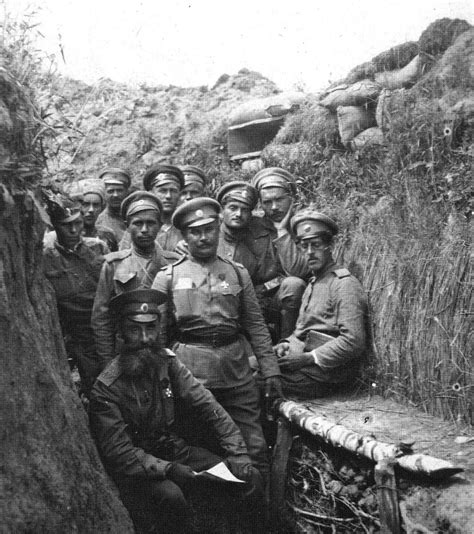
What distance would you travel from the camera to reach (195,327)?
5.59 meters

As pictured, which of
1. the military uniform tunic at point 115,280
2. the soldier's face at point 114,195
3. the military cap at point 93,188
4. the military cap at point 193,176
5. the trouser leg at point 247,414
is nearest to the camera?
the military uniform tunic at point 115,280

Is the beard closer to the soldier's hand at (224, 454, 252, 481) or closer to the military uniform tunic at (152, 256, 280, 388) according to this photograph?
the military uniform tunic at (152, 256, 280, 388)

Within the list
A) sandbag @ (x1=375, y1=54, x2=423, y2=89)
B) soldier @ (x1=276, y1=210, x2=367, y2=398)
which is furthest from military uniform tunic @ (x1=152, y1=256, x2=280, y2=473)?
sandbag @ (x1=375, y1=54, x2=423, y2=89)

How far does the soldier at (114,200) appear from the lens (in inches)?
308

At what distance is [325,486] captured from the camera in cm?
540

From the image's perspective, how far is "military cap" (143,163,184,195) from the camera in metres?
7.56

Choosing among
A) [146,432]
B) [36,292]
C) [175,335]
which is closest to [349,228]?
[175,335]

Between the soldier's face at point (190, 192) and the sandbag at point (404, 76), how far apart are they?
3.18 meters

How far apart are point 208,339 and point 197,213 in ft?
3.43

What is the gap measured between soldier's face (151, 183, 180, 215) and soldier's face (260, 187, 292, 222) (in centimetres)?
107

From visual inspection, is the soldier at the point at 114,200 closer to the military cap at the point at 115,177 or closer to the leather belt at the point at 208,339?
the military cap at the point at 115,177

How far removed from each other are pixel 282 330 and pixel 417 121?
3058 millimetres

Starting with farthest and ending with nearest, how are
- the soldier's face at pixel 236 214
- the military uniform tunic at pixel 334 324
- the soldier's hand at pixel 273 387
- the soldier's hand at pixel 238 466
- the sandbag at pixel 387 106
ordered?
the sandbag at pixel 387 106
the soldier's face at pixel 236 214
the military uniform tunic at pixel 334 324
the soldier's hand at pixel 273 387
the soldier's hand at pixel 238 466

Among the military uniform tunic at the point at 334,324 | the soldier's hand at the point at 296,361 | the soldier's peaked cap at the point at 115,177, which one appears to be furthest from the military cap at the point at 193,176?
the soldier's hand at the point at 296,361
